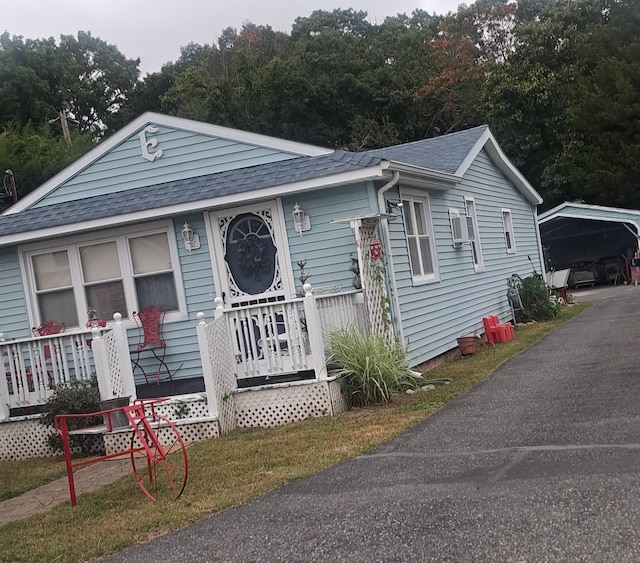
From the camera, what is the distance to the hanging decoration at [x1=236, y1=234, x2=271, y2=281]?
442 inches

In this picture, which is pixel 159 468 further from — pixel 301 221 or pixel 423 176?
pixel 423 176

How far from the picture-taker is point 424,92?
125 ft

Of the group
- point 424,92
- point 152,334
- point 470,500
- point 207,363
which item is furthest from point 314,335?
point 424,92

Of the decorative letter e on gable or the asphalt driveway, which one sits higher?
the decorative letter e on gable

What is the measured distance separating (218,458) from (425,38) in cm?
3950

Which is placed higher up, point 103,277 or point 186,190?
point 186,190

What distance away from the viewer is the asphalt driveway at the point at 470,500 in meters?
4.23

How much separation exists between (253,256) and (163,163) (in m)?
2.27

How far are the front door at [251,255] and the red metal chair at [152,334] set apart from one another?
1079 mm

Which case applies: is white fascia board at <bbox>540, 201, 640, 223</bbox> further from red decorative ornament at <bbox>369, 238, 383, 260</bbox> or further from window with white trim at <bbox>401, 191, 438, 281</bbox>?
red decorative ornament at <bbox>369, 238, 383, 260</bbox>

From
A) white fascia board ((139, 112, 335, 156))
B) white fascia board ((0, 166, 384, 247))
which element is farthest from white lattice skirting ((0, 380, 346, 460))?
white fascia board ((139, 112, 335, 156))

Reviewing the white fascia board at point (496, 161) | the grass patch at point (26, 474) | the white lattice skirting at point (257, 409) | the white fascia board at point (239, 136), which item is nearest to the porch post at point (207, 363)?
the white lattice skirting at point (257, 409)

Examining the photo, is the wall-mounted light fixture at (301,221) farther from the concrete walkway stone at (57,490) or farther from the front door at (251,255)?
the concrete walkway stone at (57,490)

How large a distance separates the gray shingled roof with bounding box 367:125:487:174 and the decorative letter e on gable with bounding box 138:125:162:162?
3.68 meters
